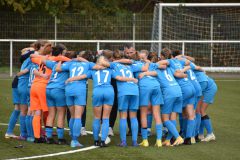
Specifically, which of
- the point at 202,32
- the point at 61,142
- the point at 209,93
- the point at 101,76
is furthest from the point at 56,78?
the point at 202,32

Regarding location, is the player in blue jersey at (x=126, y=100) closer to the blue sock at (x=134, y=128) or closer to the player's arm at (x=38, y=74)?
the blue sock at (x=134, y=128)

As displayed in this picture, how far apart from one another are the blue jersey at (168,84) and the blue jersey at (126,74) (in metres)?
0.49

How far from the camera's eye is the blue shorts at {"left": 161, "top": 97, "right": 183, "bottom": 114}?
15.7 meters

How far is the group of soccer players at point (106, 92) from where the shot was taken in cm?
1533

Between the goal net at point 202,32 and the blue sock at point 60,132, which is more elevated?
the goal net at point 202,32

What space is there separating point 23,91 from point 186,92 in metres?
3.13

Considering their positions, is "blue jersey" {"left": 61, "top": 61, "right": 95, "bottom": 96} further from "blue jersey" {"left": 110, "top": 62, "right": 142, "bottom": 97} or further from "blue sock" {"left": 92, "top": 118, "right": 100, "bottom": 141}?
"blue sock" {"left": 92, "top": 118, "right": 100, "bottom": 141}

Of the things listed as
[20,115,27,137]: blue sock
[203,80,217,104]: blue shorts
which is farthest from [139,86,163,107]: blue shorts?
[20,115,27,137]: blue sock

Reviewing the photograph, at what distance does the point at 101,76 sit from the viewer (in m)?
15.3

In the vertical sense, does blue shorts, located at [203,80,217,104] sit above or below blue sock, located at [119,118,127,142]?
above

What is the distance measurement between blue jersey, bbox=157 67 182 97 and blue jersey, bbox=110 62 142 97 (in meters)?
0.49

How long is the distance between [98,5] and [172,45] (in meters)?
6.15

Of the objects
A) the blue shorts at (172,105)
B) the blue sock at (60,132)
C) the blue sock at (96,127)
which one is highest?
the blue shorts at (172,105)

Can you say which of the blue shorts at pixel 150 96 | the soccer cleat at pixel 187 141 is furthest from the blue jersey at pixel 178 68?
the soccer cleat at pixel 187 141
